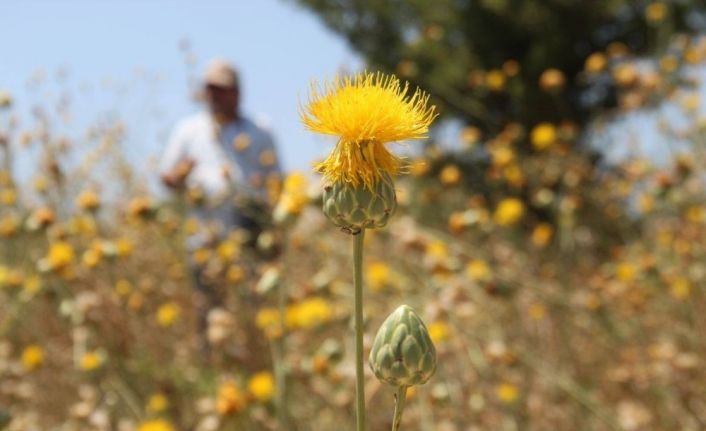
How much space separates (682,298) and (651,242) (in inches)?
48.9

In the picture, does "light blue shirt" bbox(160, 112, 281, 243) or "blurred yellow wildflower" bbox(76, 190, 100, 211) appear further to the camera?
"light blue shirt" bbox(160, 112, 281, 243)

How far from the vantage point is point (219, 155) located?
381 centimetres

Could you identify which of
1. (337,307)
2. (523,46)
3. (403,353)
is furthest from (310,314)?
(523,46)

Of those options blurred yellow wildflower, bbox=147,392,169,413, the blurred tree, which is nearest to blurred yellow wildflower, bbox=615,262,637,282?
blurred yellow wildflower, bbox=147,392,169,413

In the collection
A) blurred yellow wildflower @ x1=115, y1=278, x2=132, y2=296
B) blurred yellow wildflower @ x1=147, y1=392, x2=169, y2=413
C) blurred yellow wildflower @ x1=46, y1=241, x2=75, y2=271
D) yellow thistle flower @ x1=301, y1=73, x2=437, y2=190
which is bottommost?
blurred yellow wildflower @ x1=147, y1=392, x2=169, y2=413

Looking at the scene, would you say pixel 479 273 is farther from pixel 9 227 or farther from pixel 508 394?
pixel 9 227

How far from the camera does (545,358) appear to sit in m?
3.17

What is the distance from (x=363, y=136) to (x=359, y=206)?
0.07 metres

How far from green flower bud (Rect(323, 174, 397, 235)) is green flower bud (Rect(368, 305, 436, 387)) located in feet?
0.35

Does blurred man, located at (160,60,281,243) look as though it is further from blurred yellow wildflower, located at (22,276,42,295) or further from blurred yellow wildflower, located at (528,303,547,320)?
blurred yellow wildflower, located at (528,303,547,320)

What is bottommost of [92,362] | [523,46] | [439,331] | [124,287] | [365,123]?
[92,362]

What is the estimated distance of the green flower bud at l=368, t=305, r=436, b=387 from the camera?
75cm

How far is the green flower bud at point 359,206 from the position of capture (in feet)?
2.51

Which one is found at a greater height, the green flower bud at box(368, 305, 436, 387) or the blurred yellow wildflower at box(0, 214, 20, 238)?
the green flower bud at box(368, 305, 436, 387)
